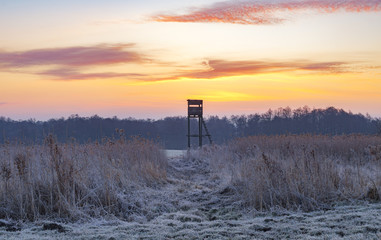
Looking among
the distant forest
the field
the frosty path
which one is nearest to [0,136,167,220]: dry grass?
the field

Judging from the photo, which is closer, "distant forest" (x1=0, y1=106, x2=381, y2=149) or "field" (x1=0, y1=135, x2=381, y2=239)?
"field" (x1=0, y1=135, x2=381, y2=239)

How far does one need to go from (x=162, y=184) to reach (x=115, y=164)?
155 cm

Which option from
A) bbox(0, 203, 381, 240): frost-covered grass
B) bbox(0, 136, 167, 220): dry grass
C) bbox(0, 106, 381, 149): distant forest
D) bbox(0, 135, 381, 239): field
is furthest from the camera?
bbox(0, 106, 381, 149): distant forest

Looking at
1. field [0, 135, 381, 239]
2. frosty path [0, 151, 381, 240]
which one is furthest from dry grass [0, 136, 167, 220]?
frosty path [0, 151, 381, 240]

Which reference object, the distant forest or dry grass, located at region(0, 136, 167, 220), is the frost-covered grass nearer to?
dry grass, located at region(0, 136, 167, 220)

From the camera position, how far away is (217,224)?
21.2ft

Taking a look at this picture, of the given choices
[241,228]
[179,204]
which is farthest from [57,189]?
[241,228]

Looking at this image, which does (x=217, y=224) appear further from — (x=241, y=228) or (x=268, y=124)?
(x=268, y=124)

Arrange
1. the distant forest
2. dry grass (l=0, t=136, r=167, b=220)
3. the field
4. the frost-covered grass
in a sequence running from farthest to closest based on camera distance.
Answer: the distant forest → dry grass (l=0, t=136, r=167, b=220) → the field → the frost-covered grass

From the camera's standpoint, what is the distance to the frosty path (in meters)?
5.59

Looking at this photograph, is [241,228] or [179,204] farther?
[179,204]

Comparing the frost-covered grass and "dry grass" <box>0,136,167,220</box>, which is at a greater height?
"dry grass" <box>0,136,167,220</box>

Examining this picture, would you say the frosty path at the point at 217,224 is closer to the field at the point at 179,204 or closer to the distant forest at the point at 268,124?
the field at the point at 179,204

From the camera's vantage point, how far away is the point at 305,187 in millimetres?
7934
